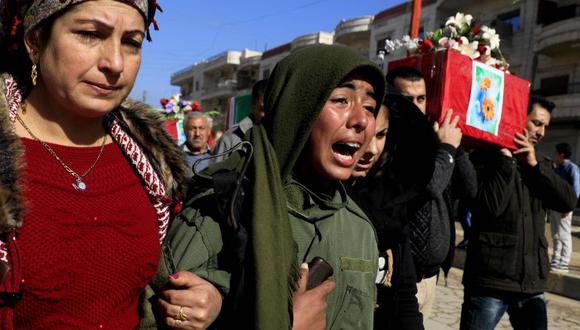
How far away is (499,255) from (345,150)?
2233 millimetres

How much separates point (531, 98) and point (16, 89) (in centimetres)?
370

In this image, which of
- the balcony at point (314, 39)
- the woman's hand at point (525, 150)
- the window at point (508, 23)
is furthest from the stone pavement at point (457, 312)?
the balcony at point (314, 39)

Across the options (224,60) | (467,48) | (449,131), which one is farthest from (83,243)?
(224,60)

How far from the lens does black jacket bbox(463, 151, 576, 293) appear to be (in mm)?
3656

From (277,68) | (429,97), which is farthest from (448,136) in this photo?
(277,68)

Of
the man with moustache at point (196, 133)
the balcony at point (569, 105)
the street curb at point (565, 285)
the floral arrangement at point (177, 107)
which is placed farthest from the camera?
the balcony at point (569, 105)

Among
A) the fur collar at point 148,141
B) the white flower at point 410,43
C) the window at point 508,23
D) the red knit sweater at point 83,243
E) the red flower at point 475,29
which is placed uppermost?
the window at point 508,23

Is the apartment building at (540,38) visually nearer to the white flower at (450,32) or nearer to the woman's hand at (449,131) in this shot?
the white flower at (450,32)

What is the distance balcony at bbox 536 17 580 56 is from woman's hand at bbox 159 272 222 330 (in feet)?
83.7

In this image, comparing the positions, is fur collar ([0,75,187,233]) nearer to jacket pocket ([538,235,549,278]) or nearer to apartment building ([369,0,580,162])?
jacket pocket ([538,235,549,278])

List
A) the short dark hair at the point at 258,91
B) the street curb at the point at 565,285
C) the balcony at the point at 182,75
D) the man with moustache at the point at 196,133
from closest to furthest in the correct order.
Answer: the short dark hair at the point at 258,91, the man with moustache at the point at 196,133, the street curb at the point at 565,285, the balcony at the point at 182,75

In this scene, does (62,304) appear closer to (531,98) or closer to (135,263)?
(135,263)

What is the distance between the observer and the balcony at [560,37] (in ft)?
75.9

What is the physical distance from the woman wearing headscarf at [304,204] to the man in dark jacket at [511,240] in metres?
1.97
